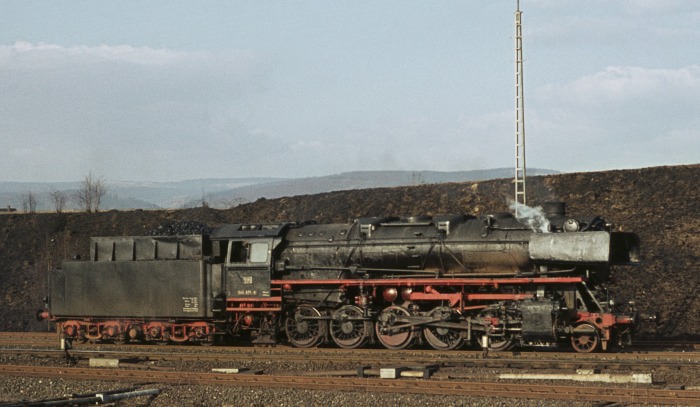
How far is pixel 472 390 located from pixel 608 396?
2.37 m

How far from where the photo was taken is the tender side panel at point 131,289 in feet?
81.2

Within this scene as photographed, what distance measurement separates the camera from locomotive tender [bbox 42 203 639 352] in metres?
20.6

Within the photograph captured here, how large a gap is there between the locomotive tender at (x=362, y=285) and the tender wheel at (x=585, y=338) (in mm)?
30

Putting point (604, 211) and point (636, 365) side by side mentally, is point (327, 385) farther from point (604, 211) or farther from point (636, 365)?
point (604, 211)

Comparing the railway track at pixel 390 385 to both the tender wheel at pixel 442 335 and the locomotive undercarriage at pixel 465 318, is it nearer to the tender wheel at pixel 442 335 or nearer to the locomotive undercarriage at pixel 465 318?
the locomotive undercarriage at pixel 465 318

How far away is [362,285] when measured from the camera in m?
22.4

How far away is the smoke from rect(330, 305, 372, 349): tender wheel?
4793 millimetres

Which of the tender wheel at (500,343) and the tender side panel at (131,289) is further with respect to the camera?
the tender side panel at (131,289)

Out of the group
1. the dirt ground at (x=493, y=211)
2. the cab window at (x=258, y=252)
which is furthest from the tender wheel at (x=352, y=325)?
the dirt ground at (x=493, y=211)

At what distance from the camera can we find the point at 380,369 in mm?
17422

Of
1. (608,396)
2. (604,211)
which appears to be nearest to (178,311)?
(608,396)

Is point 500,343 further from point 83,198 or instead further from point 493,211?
point 83,198

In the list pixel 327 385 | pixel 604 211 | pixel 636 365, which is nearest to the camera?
pixel 327 385

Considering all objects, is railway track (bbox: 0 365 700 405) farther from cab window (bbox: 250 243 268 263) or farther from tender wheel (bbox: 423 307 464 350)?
cab window (bbox: 250 243 268 263)
